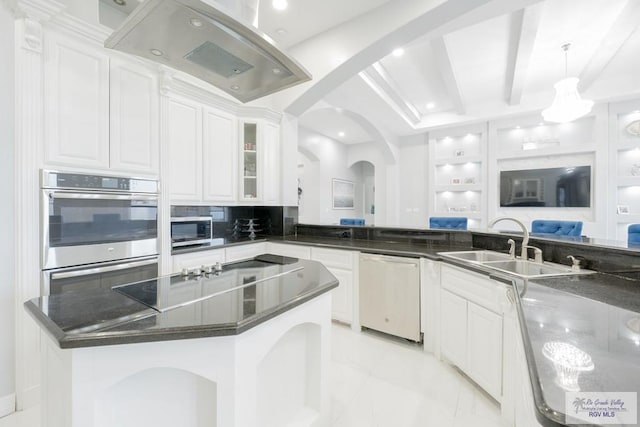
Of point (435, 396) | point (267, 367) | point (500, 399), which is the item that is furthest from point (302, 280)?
point (500, 399)

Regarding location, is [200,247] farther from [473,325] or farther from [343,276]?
[473,325]

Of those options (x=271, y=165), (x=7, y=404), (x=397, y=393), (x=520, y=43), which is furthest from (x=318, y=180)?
(x=7, y=404)

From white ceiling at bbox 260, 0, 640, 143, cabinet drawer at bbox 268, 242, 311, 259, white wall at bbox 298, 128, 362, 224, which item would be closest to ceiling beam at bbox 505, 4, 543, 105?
white ceiling at bbox 260, 0, 640, 143

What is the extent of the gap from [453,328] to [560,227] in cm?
230

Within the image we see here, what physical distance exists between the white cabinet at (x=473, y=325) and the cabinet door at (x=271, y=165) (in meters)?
2.24

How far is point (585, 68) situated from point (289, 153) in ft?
14.2

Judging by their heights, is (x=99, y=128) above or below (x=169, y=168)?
above

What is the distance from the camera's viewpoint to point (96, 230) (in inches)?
81.0

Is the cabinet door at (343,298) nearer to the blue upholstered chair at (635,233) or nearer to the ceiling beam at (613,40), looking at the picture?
the blue upholstered chair at (635,233)

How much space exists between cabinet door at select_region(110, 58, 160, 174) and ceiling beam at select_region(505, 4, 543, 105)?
3505mm

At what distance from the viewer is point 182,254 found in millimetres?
2643

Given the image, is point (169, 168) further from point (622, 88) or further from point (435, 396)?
point (622, 88)

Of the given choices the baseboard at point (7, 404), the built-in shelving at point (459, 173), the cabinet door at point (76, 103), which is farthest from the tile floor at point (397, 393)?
the built-in shelving at point (459, 173)

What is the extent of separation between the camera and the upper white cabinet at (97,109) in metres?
1.86
